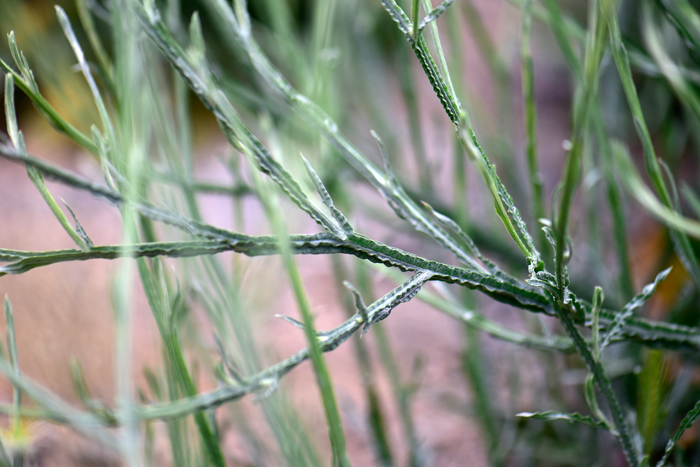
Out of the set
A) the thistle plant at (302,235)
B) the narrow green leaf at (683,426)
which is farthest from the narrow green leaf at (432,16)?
the narrow green leaf at (683,426)

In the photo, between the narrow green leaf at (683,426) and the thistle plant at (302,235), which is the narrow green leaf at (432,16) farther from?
the narrow green leaf at (683,426)

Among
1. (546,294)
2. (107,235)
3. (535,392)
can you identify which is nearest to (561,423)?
(535,392)

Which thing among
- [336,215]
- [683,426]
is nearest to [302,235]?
[336,215]

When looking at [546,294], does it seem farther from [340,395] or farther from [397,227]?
[340,395]

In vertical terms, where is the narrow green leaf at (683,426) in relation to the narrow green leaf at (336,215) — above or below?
below

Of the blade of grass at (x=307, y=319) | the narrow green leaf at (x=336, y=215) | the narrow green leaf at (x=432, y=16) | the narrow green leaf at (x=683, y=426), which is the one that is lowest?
the narrow green leaf at (x=683, y=426)

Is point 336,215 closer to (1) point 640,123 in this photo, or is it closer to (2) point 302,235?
(2) point 302,235

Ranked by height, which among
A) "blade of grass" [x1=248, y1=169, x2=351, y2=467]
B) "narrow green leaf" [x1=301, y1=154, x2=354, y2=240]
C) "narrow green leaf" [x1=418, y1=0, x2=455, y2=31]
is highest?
"narrow green leaf" [x1=418, y1=0, x2=455, y2=31]

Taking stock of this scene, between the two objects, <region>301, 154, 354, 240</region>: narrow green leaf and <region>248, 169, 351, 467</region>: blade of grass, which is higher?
<region>301, 154, 354, 240</region>: narrow green leaf

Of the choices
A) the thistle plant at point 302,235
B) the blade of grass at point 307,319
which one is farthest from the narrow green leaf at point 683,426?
the blade of grass at point 307,319

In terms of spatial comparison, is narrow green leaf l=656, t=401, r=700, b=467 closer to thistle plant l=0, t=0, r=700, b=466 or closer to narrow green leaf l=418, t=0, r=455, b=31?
thistle plant l=0, t=0, r=700, b=466

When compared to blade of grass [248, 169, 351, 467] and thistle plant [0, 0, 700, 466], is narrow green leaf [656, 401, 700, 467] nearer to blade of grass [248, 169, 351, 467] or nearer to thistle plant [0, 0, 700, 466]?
thistle plant [0, 0, 700, 466]

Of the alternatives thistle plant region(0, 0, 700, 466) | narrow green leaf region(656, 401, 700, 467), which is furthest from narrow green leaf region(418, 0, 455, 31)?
narrow green leaf region(656, 401, 700, 467)
